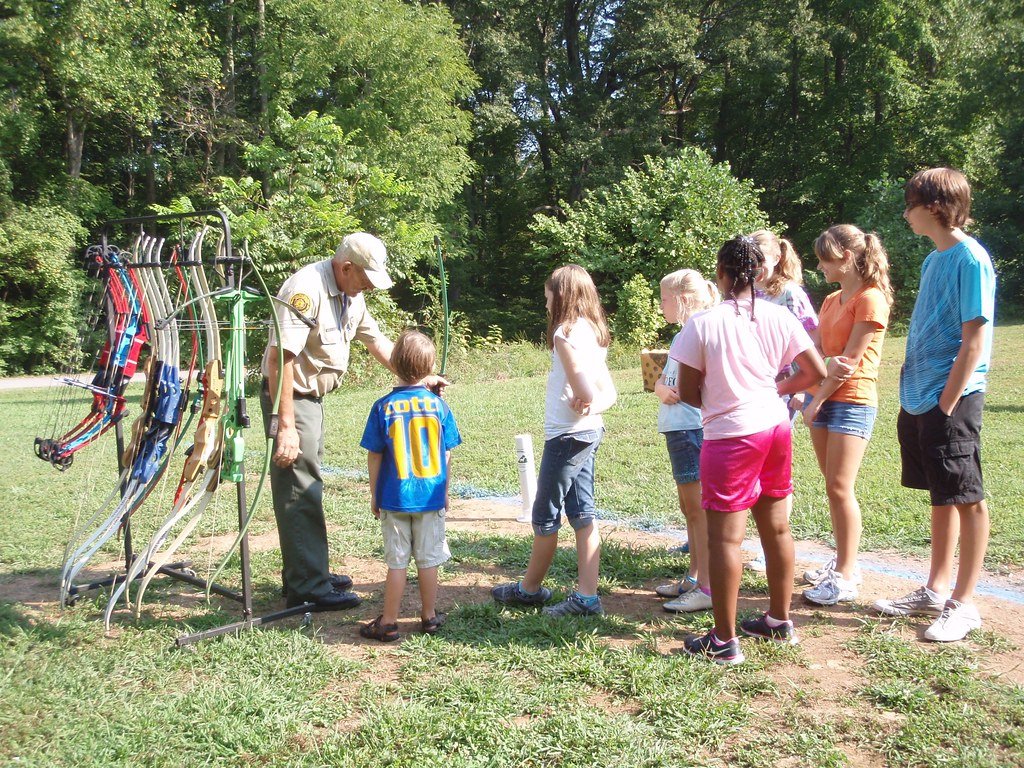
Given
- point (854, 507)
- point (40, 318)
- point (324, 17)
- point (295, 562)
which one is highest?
point (324, 17)

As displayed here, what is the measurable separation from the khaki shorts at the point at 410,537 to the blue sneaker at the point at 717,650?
3.86 ft

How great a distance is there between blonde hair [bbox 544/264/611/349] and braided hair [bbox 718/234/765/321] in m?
0.65

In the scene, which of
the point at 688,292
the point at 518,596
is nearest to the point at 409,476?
the point at 518,596

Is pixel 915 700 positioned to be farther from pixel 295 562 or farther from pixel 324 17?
pixel 324 17

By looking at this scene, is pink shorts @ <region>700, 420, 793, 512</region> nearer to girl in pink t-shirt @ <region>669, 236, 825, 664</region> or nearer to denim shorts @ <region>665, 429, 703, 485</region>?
girl in pink t-shirt @ <region>669, 236, 825, 664</region>

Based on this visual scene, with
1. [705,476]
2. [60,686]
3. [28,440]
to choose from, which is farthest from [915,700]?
[28,440]

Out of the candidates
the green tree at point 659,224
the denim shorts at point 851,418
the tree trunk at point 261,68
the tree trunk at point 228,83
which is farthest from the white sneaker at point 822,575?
the tree trunk at point 228,83

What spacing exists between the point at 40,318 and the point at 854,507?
80.4 ft

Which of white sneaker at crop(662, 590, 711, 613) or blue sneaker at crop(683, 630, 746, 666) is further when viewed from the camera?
white sneaker at crop(662, 590, 711, 613)

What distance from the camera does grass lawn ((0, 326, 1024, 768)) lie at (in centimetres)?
276

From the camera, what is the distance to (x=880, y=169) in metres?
31.6

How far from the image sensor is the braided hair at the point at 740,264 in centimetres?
328

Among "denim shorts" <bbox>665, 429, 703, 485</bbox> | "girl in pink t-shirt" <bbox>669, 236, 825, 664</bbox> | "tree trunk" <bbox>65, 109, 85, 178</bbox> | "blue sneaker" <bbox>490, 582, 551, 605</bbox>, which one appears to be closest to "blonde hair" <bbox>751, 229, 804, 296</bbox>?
"denim shorts" <bbox>665, 429, 703, 485</bbox>

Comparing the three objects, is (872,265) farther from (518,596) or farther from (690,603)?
(518,596)
